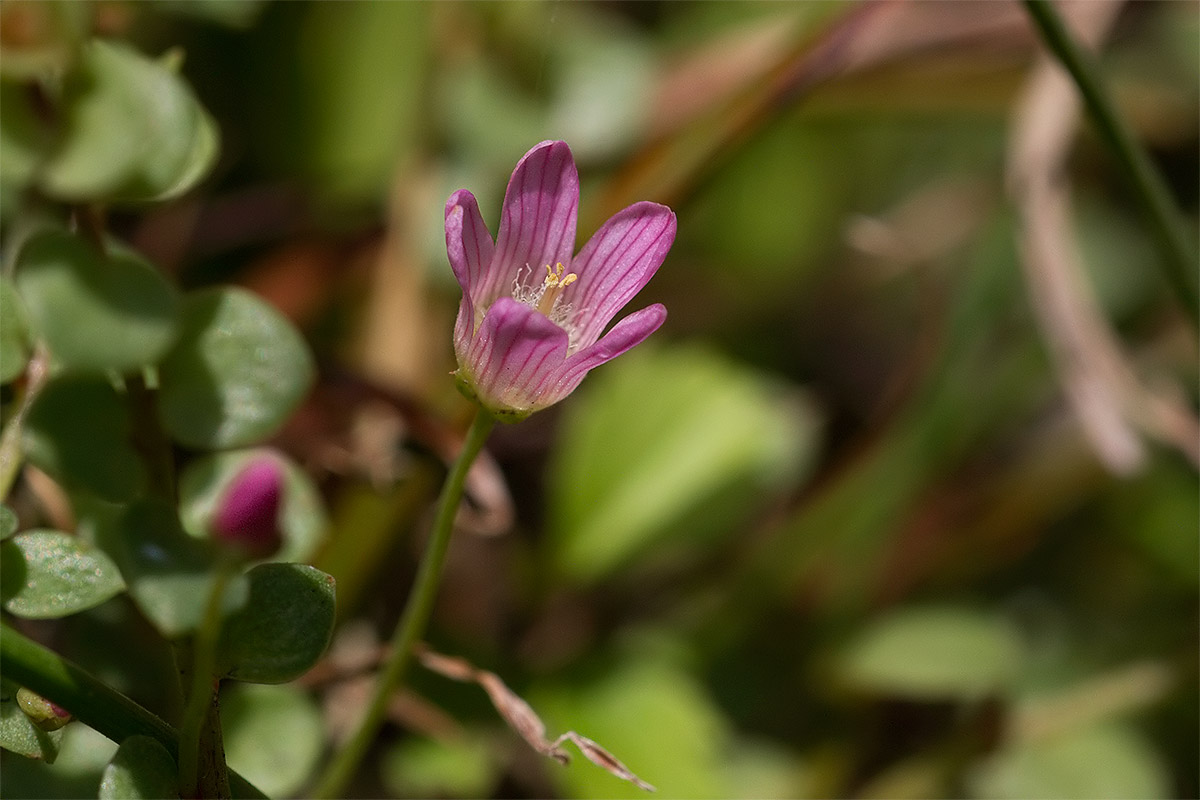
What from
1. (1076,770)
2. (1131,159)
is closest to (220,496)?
(1131,159)

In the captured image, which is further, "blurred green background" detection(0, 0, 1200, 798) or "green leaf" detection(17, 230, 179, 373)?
"blurred green background" detection(0, 0, 1200, 798)

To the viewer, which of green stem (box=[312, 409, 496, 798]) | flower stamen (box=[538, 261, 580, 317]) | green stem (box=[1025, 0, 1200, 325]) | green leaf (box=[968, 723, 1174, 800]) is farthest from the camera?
green leaf (box=[968, 723, 1174, 800])

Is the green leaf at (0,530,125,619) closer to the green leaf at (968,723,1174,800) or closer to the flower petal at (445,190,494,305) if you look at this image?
the flower petal at (445,190,494,305)

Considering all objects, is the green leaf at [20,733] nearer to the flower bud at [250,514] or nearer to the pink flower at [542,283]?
the flower bud at [250,514]

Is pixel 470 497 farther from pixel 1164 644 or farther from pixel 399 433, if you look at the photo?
pixel 1164 644

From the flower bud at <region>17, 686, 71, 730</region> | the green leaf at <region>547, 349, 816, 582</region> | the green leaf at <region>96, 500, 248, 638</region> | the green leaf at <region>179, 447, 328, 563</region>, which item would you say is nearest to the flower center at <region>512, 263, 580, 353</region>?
the green leaf at <region>179, 447, 328, 563</region>
